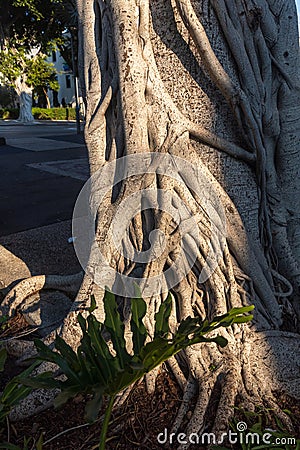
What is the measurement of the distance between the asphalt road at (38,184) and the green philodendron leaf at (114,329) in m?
4.24

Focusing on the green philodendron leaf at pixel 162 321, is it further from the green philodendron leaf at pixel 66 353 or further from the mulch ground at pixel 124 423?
the mulch ground at pixel 124 423

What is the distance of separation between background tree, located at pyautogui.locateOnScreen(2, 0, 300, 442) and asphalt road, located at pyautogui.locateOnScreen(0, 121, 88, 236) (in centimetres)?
352

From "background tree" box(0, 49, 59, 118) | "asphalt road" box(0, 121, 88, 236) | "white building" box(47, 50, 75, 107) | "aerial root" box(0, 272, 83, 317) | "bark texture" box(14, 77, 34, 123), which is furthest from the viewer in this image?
"white building" box(47, 50, 75, 107)

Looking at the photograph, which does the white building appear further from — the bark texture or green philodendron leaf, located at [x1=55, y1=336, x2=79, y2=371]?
green philodendron leaf, located at [x1=55, y1=336, x2=79, y2=371]

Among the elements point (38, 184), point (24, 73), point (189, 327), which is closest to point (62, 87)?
point (24, 73)

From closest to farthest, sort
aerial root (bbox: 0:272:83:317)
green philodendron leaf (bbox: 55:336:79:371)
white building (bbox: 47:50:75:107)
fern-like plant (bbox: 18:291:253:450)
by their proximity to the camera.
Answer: fern-like plant (bbox: 18:291:253:450), green philodendron leaf (bbox: 55:336:79:371), aerial root (bbox: 0:272:83:317), white building (bbox: 47:50:75:107)

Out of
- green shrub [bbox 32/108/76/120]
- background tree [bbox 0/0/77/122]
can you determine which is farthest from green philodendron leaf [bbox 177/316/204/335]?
green shrub [bbox 32/108/76/120]

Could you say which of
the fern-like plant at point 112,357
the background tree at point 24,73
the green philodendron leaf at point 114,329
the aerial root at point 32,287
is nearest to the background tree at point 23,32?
the background tree at point 24,73

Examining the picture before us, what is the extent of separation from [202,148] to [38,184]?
6873 millimetres

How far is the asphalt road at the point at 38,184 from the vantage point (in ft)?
21.3

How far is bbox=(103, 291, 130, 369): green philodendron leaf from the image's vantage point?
168 centimetres

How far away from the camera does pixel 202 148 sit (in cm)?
257

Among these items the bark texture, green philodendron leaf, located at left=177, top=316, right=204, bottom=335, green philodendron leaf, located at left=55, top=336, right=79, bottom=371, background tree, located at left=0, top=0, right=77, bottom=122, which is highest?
background tree, located at left=0, top=0, right=77, bottom=122

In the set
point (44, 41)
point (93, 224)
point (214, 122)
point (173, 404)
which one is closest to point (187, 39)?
point (214, 122)
